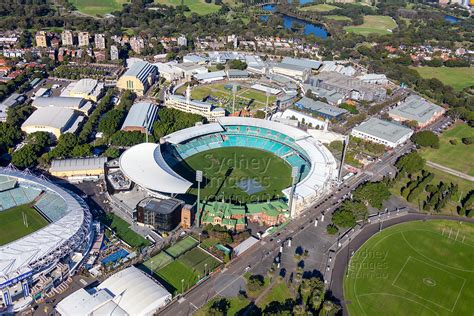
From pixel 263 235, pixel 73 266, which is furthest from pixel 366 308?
pixel 73 266

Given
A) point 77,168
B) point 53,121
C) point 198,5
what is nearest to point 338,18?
point 198,5

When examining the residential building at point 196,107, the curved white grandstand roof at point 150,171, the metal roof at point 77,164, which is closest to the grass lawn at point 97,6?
the residential building at point 196,107

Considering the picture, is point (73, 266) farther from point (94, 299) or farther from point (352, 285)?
point (352, 285)

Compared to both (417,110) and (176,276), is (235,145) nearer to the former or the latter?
(176,276)

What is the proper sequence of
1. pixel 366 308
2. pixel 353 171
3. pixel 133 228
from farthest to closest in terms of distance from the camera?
pixel 353 171, pixel 133 228, pixel 366 308

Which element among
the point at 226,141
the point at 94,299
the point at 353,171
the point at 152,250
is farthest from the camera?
the point at 226,141

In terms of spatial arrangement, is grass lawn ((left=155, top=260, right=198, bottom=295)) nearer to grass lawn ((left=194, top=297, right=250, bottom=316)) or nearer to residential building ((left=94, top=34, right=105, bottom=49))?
grass lawn ((left=194, top=297, right=250, bottom=316))
